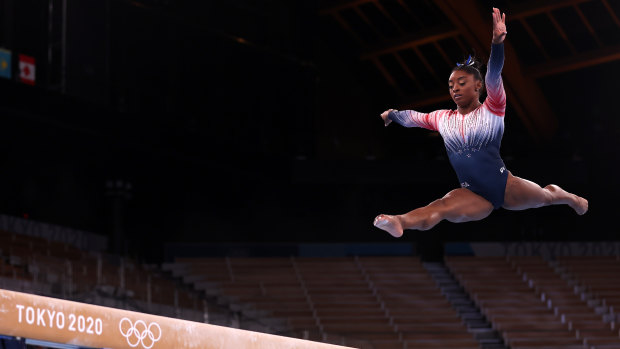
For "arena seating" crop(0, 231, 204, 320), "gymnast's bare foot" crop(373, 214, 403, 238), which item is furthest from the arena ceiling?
"gymnast's bare foot" crop(373, 214, 403, 238)

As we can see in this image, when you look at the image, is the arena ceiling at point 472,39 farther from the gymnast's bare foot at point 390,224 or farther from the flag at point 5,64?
the gymnast's bare foot at point 390,224

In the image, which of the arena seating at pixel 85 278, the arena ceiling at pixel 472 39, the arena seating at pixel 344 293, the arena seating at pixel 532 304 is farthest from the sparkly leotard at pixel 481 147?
the arena ceiling at pixel 472 39

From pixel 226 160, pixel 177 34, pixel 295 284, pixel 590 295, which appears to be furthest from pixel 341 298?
pixel 177 34

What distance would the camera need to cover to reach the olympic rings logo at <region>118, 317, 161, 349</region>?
18.6 feet

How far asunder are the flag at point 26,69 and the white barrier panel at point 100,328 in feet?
37.2

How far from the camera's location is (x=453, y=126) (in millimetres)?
5656

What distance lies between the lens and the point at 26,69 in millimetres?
16234

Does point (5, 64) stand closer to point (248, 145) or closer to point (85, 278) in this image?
point (85, 278)

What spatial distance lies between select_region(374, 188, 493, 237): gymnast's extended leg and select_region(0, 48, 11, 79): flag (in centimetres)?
1231

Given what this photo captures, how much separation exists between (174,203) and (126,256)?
2.28 metres

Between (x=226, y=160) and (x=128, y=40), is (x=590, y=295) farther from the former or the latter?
(x=128, y=40)

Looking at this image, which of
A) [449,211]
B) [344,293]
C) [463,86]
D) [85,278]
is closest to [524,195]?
[449,211]

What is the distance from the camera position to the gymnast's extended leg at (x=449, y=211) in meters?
5.25

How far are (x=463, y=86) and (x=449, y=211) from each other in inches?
32.9
